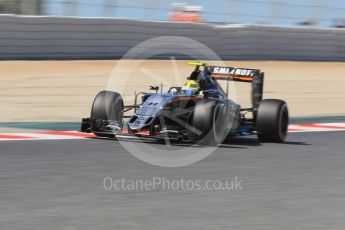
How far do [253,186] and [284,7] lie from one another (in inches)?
677

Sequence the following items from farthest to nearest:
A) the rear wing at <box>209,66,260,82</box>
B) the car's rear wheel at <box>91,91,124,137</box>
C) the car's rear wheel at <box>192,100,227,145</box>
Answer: the rear wing at <box>209,66,260,82</box> → the car's rear wheel at <box>91,91,124,137</box> → the car's rear wheel at <box>192,100,227,145</box>

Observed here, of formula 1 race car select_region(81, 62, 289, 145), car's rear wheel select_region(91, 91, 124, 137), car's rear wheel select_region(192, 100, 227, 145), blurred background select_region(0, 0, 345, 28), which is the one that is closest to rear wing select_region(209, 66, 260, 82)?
formula 1 race car select_region(81, 62, 289, 145)

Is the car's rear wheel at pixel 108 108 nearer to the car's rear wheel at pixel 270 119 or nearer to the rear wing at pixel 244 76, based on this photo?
the rear wing at pixel 244 76

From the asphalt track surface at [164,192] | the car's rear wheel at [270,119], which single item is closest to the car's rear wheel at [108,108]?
the asphalt track surface at [164,192]

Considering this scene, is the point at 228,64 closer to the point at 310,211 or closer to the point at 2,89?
the point at 2,89

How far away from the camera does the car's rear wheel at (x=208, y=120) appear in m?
8.94

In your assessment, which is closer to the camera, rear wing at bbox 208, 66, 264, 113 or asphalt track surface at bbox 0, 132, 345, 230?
asphalt track surface at bbox 0, 132, 345, 230

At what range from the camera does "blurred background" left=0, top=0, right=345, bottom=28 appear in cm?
1878

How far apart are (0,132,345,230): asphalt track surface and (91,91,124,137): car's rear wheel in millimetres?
306

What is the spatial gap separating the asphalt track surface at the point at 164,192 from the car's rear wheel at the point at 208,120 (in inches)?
9.9

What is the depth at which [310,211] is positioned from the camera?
6.02 meters

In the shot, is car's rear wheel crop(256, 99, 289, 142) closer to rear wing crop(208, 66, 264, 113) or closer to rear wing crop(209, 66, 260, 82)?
rear wing crop(208, 66, 264, 113)

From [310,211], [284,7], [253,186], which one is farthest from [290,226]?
[284,7]

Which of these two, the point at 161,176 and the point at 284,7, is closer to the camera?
the point at 161,176
